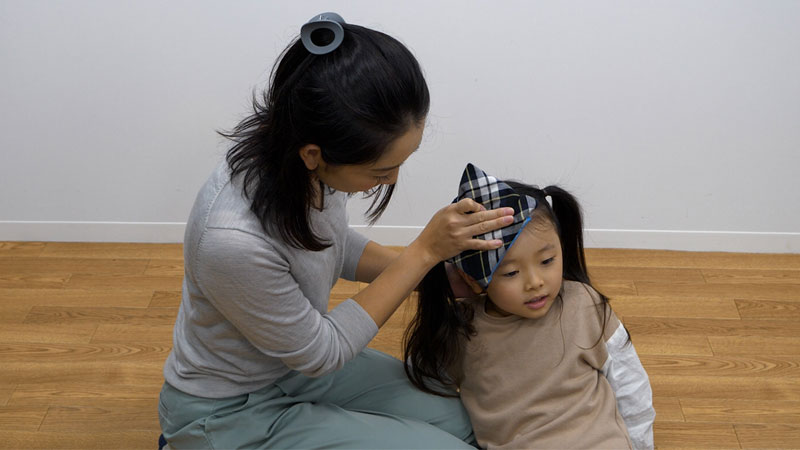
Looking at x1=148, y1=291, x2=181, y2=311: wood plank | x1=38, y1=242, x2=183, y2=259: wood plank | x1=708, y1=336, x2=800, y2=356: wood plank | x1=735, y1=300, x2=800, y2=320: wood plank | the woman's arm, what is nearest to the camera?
the woman's arm

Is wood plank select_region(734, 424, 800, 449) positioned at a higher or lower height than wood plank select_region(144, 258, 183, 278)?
higher

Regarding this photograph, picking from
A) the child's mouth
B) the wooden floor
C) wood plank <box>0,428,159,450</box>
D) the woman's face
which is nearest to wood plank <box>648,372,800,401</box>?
the wooden floor

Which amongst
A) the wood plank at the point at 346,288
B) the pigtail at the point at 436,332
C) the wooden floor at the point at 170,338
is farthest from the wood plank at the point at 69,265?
the pigtail at the point at 436,332

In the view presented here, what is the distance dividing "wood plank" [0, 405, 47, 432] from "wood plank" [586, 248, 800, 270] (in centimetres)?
146

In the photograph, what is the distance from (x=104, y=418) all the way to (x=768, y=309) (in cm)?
164

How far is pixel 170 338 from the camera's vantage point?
199cm

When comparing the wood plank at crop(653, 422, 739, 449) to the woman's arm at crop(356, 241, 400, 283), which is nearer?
the woman's arm at crop(356, 241, 400, 283)

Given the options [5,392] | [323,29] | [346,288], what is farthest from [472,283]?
[5,392]

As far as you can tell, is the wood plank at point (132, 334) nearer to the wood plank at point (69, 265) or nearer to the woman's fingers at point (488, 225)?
the wood plank at point (69, 265)

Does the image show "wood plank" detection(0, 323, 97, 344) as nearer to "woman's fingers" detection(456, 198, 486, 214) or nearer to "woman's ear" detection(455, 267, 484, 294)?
"woman's ear" detection(455, 267, 484, 294)

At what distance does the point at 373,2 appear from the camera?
208cm

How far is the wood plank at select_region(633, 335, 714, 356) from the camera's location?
189cm

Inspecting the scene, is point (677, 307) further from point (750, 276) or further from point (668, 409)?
point (668, 409)

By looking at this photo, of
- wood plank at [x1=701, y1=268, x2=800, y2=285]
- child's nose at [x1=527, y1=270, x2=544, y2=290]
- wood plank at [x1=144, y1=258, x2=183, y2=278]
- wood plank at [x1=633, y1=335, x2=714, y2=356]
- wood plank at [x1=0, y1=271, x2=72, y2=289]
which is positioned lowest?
wood plank at [x1=0, y1=271, x2=72, y2=289]
